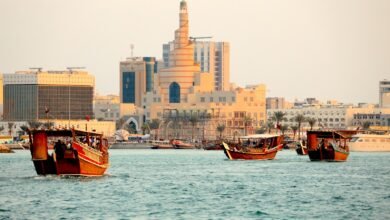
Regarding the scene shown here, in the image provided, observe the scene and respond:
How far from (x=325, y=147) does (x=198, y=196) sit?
68.0 m

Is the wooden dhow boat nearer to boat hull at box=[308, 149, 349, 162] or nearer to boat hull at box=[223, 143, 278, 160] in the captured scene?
boat hull at box=[308, 149, 349, 162]

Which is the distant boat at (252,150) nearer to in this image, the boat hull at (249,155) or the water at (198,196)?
the boat hull at (249,155)

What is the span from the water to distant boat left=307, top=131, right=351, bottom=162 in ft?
111

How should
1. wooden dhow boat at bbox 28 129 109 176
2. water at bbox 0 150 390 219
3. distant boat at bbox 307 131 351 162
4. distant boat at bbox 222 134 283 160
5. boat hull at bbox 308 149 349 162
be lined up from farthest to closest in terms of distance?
distant boat at bbox 222 134 283 160 → boat hull at bbox 308 149 349 162 → distant boat at bbox 307 131 351 162 → wooden dhow boat at bbox 28 129 109 176 → water at bbox 0 150 390 219

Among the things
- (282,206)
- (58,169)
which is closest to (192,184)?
(58,169)

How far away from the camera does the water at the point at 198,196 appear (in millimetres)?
73312

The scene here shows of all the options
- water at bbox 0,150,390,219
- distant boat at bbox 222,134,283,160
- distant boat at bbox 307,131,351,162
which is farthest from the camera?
distant boat at bbox 222,134,283,160

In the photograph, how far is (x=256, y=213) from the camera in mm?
74000

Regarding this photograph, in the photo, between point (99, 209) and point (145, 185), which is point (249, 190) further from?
point (99, 209)

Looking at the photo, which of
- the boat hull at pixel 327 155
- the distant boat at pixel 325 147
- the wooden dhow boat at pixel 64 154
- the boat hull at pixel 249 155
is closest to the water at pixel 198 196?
the wooden dhow boat at pixel 64 154

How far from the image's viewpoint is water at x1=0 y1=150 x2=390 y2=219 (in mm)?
73312

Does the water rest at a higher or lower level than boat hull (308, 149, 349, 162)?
lower

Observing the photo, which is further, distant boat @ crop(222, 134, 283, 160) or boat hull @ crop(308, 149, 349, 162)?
distant boat @ crop(222, 134, 283, 160)

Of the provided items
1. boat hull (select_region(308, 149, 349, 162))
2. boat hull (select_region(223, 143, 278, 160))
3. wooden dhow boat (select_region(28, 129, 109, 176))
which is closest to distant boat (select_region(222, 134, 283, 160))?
boat hull (select_region(223, 143, 278, 160))
